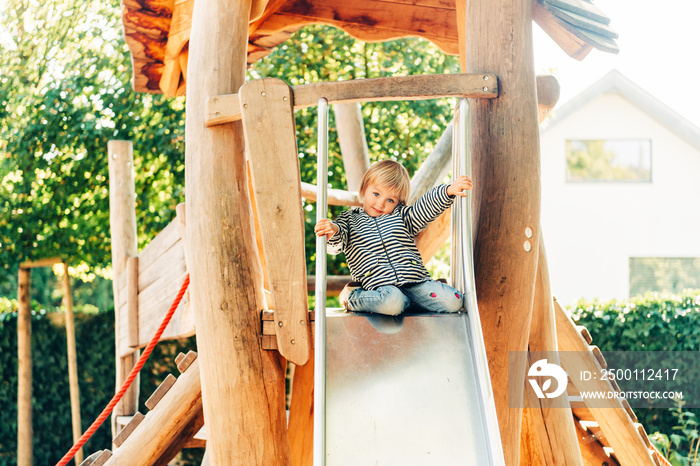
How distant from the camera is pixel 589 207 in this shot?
50.5 ft

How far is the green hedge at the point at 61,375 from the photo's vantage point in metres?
9.07

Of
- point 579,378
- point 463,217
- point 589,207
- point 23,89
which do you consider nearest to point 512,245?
point 463,217

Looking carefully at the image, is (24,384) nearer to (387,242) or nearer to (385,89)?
(387,242)

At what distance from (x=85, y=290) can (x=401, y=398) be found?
53.7ft

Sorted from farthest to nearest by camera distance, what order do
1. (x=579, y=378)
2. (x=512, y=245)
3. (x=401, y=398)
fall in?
(x=579, y=378) → (x=512, y=245) → (x=401, y=398)

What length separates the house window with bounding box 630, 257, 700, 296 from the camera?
15.5m

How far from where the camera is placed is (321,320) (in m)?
2.91

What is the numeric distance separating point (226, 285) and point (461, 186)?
1162mm

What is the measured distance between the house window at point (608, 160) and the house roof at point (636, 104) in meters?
0.60

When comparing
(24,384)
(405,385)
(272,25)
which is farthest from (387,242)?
(24,384)

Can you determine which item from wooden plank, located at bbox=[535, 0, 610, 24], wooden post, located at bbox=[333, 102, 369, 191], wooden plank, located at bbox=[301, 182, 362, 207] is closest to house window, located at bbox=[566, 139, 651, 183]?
wooden post, located at bbox=[333, 102, 369, 191]

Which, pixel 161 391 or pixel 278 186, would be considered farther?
pixel 161 391

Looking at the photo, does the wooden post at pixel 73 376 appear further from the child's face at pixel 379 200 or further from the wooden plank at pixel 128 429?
the child's face at pixel 379 200

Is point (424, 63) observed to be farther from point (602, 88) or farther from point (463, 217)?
point (602, 88)
